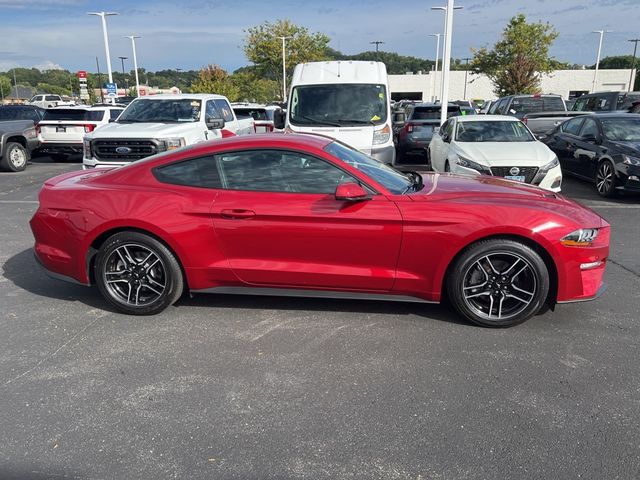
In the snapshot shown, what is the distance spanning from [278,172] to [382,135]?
18.3 feet

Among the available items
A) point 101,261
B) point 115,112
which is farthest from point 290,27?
point 101,261

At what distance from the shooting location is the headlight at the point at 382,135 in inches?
359

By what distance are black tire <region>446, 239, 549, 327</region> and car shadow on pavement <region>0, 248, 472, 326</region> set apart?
23 centimetres

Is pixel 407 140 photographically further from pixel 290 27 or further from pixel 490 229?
pixel 290 27

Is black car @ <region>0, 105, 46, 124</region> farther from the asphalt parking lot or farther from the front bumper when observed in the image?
the asphalt parking lot

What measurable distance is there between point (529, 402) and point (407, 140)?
438 inches

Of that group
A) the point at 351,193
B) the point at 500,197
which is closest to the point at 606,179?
the point at 500,197

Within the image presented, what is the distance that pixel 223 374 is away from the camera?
3328 millimetres

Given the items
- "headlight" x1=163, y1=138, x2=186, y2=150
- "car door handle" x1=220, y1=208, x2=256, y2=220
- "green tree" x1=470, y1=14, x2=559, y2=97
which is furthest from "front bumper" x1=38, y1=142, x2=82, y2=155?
"green tree" x1=470, y1=14, x2=559, y2=97

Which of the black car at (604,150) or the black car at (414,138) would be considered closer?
the black car at (604,150)

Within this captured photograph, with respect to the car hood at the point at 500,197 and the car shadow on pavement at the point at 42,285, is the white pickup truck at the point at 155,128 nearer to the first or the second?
the car shadow on pavement at the point at 42,285

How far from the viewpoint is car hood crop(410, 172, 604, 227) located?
150 inches

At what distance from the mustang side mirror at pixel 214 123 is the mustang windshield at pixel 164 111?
242 mm

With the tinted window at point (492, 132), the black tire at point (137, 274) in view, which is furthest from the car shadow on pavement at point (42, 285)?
the tinted window at point (492, 132)
